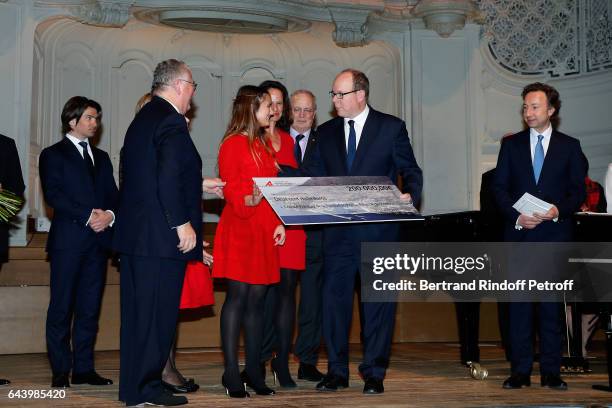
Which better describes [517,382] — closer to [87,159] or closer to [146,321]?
[146,321]

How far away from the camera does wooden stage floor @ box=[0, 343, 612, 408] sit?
4.00 meters

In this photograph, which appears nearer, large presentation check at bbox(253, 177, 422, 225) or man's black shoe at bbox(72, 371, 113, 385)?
large presentation check at bbox(253, 177, 422, 225)

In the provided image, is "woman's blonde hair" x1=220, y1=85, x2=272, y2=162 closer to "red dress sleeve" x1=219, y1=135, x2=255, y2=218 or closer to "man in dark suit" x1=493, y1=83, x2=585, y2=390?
"red dress sleeve" x1=219, y1=135, x2=255, y2=218

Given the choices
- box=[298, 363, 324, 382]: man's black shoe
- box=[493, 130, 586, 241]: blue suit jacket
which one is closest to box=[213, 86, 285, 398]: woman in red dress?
box=[298, 363, 324, 382]: man's black shoe

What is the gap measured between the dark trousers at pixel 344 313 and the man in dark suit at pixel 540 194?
2.37 ft

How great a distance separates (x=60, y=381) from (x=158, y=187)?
148cm

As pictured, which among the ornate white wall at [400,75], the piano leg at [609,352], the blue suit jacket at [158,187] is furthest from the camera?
the ornate white wall at [400,75]

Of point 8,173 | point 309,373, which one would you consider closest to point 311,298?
point 309,373

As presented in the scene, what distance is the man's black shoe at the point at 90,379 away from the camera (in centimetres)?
480

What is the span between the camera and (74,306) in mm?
4938

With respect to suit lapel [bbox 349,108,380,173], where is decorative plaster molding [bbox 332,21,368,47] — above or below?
above

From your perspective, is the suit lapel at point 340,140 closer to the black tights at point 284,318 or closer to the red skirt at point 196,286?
the black tights at point 284,318

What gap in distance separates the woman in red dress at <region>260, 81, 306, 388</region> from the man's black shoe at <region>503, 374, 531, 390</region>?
109 cm

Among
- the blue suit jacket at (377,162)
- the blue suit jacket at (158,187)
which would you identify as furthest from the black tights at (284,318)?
the blue suit jacket at (158,187)
